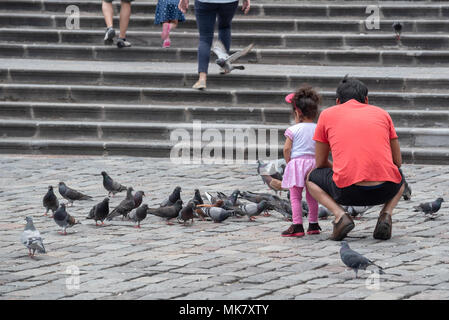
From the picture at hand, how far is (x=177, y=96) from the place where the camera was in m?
13.9

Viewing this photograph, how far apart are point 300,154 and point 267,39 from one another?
7.95 metres

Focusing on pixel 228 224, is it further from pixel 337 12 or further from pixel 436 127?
pixel 337 12

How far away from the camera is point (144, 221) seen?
915cm

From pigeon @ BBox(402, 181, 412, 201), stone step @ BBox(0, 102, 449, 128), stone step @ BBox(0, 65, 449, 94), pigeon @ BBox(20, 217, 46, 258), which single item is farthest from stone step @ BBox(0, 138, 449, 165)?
pigeon @ BBox(20, 217, 46, 258)

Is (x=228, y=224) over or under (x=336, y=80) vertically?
under

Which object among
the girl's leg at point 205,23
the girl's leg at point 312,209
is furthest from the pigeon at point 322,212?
the girl's leg at point 205,23

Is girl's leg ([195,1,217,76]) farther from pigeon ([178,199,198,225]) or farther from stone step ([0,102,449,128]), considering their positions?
pigeon ([178,199,198,225])

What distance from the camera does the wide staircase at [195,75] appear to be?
13.0 metres

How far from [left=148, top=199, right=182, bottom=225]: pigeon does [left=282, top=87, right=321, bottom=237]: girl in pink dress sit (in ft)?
3.33

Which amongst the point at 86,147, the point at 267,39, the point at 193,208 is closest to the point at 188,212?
the point at 193,208

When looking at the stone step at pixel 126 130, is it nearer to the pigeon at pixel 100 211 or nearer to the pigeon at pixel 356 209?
the pigeon at pixel 356 209

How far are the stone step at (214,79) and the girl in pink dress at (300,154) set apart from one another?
5477 mm
